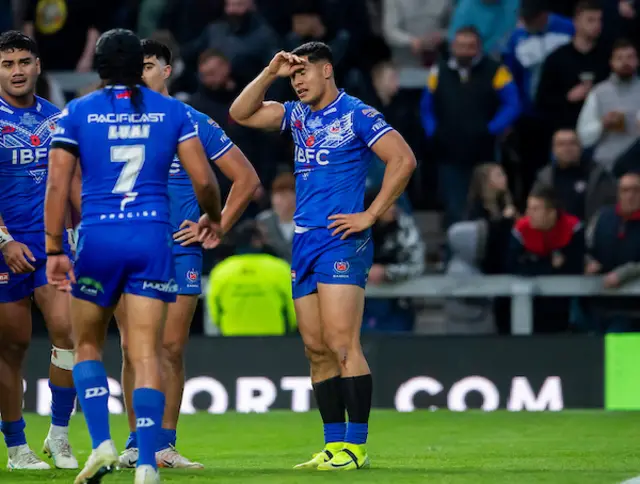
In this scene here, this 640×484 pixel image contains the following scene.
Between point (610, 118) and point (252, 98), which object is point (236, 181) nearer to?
point (252, 98)

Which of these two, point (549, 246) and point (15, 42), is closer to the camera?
point (15, 42)

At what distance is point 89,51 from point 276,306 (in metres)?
5.13

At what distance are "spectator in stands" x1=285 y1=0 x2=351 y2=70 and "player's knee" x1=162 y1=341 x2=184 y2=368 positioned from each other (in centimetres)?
741

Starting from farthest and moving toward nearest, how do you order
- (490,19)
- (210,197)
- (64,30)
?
(64,30) → (490,19) → (210,197)

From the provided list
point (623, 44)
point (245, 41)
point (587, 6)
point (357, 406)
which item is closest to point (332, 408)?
point (357, 406)

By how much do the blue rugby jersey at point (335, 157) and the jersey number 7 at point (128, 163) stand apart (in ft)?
5.80

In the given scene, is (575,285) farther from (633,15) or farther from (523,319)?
(633,15)

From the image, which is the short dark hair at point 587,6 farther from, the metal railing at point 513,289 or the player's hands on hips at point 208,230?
the player's hands on hips at point 208,230

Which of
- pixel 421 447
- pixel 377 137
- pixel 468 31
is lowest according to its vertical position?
pixel 421 447

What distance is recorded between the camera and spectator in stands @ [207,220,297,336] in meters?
13.1

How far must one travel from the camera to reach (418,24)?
17.1 meters

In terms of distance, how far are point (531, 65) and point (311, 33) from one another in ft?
8.04

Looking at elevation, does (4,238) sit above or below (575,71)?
below

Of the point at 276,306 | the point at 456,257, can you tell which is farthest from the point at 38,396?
the point at 456,257
